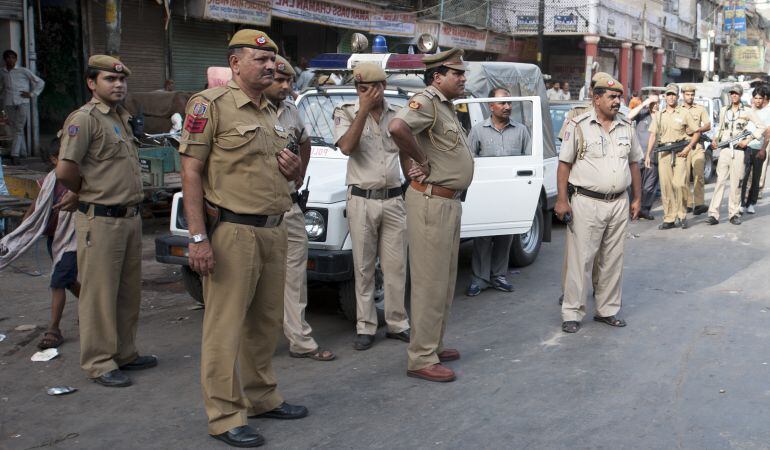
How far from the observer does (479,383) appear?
515cm

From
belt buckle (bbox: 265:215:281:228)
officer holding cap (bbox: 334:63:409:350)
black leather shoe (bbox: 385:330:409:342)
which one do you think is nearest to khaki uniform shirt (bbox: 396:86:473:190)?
officer holding cap (bbox: 334:63:409:350)

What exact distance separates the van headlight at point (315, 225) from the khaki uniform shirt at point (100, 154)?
1.28 meters

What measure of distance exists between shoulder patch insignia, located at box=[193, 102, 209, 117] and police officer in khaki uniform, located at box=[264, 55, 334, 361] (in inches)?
50.7

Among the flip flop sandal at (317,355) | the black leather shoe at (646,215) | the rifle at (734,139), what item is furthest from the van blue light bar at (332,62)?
the rifle at (734,139)

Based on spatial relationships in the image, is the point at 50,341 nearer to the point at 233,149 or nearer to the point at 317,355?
the point at 317,355

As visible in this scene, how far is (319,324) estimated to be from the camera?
21.5 feet

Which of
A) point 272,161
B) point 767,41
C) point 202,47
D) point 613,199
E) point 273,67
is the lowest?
point 613,199

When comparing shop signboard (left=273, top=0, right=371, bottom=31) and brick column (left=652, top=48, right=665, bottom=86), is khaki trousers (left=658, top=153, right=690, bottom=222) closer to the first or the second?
shop signboard (left=273, top=0, right=371, bottom=31)

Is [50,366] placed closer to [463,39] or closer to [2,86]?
[2,86]

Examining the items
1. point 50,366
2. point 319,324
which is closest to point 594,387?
point 319,324

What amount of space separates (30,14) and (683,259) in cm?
1030

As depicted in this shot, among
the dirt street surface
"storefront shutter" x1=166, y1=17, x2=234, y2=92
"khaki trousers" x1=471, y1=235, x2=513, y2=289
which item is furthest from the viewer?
"storefront shutter" x1=166, y1=17, x2=234, y2=92

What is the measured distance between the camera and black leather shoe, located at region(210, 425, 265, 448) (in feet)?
13.4

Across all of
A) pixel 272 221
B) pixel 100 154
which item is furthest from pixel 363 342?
pixel 100 154
